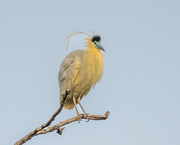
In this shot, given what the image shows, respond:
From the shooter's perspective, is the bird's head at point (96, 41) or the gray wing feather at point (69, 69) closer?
the gray wing feather at point (69, 69)

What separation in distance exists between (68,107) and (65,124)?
6.92 feet

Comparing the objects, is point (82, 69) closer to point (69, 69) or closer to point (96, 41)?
point (69, 69)

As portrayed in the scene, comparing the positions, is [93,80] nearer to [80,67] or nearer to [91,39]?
[80,67]

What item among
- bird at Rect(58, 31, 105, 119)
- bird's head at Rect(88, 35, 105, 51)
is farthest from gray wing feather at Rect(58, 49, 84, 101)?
bird's head at Rect(88, 35, 105, 51)

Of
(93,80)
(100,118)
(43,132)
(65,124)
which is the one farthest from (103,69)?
(43,132)

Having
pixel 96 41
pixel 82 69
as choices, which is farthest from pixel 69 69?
pixel 96 41

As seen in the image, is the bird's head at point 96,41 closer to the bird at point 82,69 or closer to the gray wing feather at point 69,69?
the bird at point 82,69

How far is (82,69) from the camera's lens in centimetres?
714

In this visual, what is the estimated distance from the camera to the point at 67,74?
23.8ft

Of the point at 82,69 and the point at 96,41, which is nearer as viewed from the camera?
the point at 82,69

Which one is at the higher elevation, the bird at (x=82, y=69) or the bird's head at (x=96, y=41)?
the bird's head at (x=96, y=41)

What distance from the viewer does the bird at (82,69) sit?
7.10 metres

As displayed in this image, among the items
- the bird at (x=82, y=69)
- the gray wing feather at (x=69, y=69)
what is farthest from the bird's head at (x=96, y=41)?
the gray wing feather at (x=69, y=69)

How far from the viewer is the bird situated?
710 cm
